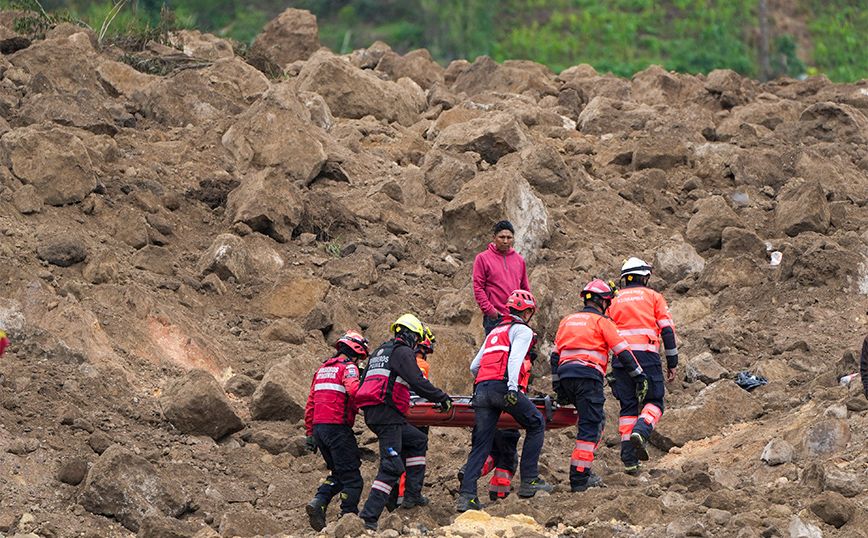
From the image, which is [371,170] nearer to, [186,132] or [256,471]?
[186,132]

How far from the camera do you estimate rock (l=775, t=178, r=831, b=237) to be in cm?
1480

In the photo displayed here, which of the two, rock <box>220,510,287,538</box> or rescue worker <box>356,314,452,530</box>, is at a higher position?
rescue worker <box>356,314,452,530</box>

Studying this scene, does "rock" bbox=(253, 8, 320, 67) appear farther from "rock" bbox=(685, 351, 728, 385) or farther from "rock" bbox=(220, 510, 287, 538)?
"rock" bbox=(220, 510, 287, 538)

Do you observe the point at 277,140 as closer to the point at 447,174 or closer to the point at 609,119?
the point at 447,174

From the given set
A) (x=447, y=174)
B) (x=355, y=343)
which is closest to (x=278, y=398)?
(x=355, y=343)

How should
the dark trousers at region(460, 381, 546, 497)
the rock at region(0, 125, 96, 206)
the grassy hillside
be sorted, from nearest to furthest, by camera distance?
the dark trousers at region(460, 381, 546, 497) → the rock at region(0, 125, 96, 206) → the grassy hillside

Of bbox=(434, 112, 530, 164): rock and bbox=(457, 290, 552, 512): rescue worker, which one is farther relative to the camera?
bbox=(434, 112, 530, 164): rock

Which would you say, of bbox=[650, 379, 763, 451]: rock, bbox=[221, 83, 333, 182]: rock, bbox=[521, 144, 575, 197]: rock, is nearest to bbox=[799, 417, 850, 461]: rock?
bbox=[650, 379, 763, 451]: rock

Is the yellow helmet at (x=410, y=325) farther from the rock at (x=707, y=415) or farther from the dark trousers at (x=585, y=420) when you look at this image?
the rock at (x=707, y=415)

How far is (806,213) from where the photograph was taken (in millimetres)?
14781

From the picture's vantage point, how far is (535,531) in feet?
21.6

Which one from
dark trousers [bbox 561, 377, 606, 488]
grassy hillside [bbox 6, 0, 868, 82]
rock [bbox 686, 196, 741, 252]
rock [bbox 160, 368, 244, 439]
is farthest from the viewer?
grassy hillside [bbox 6, 0, 868, 82]

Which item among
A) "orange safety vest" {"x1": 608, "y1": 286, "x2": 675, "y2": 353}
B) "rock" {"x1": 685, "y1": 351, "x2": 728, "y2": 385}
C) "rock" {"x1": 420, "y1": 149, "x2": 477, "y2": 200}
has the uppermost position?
"orange safety vest" {"x1": 608, "y1": 286, "x2": 675, "y2": 353}

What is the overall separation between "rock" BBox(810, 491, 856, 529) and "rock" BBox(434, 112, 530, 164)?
9602mm
